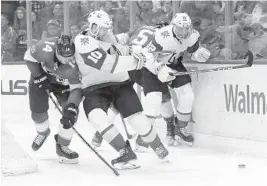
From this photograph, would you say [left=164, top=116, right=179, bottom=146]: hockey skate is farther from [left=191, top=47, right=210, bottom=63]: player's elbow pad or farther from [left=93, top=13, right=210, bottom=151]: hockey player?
[left=191, top=47, right=210, bottom=63]: player's elbow pad

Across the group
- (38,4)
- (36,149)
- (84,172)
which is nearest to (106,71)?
(84,172)

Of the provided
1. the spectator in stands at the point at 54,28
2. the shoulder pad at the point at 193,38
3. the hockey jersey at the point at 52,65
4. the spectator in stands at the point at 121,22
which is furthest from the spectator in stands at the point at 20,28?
the shoulder pad at the point at 193,38

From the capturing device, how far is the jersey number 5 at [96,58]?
4.24m

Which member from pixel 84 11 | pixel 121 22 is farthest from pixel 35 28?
pixel 121 22

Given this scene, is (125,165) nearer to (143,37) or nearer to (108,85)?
(108,85)

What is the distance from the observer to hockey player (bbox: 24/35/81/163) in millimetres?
4445

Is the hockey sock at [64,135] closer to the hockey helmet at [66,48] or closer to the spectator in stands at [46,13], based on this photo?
the hockey helmet at [66,48]

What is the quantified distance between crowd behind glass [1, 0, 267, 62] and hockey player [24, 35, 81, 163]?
132cm

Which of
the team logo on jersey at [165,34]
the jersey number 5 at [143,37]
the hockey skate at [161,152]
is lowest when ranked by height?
the hockey skate at [161,152]

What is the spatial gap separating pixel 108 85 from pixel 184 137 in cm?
113

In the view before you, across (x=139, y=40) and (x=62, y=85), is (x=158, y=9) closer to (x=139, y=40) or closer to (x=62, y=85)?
(x=139, y=40)

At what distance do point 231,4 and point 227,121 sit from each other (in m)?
0.94

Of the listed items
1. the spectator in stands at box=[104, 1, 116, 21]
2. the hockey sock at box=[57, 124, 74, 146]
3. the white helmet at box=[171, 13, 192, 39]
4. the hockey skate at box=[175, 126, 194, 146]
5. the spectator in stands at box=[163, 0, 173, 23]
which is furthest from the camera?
the spectator in stands at box=[104, 1, 116, 21]

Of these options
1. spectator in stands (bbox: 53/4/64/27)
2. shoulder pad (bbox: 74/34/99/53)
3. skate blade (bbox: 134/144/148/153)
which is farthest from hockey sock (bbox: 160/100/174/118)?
spectator in stands (bbox: 53/4/64/27)
